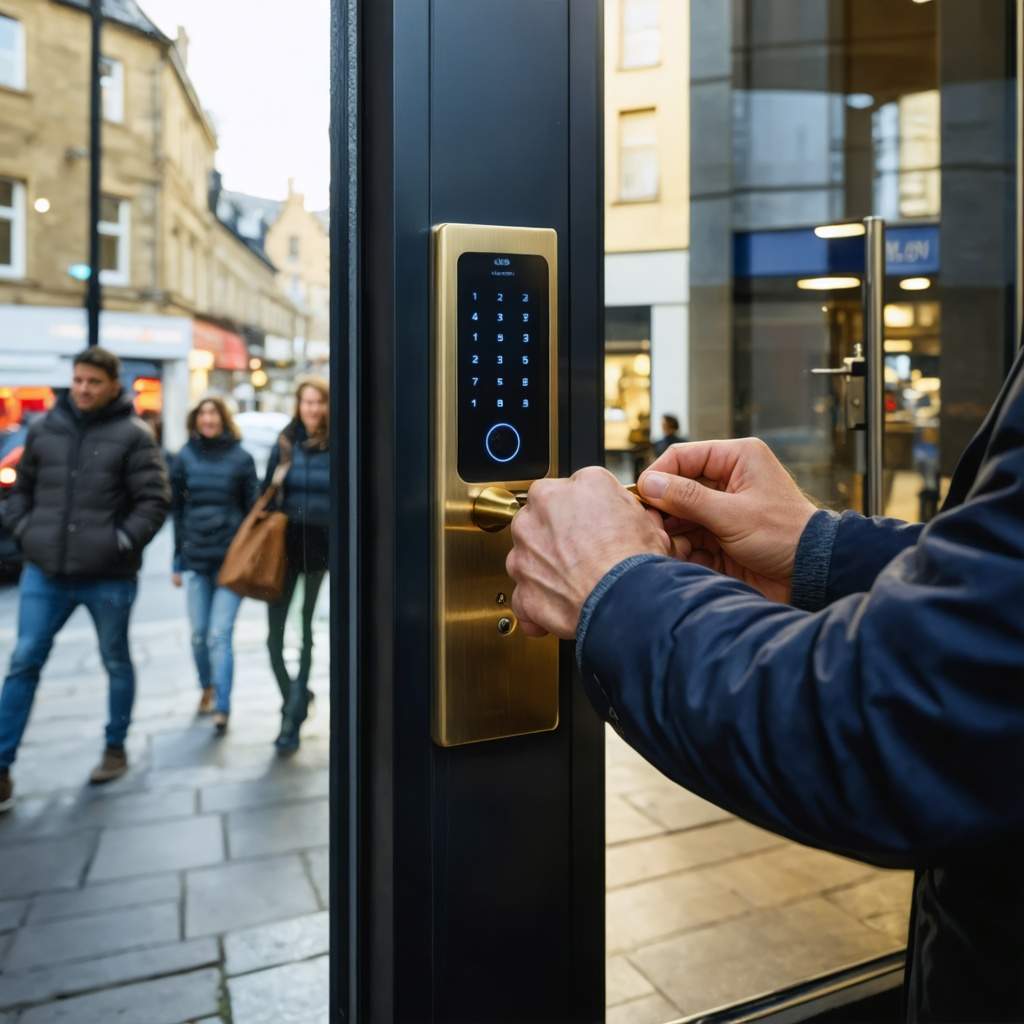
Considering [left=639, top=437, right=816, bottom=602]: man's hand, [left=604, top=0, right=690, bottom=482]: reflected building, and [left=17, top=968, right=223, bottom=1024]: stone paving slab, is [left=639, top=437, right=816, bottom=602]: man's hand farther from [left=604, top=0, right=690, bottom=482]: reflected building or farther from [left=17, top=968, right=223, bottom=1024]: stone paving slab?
[left=17, top=968, right=223, bottom=1024]: stone paving slab

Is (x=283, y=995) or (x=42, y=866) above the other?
(x=42, y=866)

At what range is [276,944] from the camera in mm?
1715

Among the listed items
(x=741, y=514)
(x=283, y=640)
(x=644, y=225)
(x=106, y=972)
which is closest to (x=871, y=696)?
(x=741, y=514)

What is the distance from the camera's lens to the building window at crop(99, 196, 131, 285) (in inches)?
77.3


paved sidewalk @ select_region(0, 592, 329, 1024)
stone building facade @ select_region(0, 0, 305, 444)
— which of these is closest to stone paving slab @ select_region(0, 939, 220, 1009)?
paved sidewalk @ select_region(0, 592, 329, 1024)

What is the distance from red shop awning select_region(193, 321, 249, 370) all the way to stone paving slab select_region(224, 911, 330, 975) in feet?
3.17

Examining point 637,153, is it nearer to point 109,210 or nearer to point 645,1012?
point 109,210

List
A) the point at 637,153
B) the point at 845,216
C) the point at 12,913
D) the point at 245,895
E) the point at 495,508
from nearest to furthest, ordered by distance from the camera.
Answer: the point at 495,508 < the point at 12,913 < the point at 245,895 < the point at 637,153 < the point at 845,216

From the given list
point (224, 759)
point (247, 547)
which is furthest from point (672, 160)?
point (224, 759)

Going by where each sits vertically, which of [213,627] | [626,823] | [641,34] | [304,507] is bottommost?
[626,823]

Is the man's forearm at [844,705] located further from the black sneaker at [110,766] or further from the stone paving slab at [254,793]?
the black sneaker at [110,766]

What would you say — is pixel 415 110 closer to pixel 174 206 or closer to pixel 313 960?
pixel 174 206

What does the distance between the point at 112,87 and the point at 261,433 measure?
0.79 metres

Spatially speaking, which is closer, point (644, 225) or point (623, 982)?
point (623, 982)
